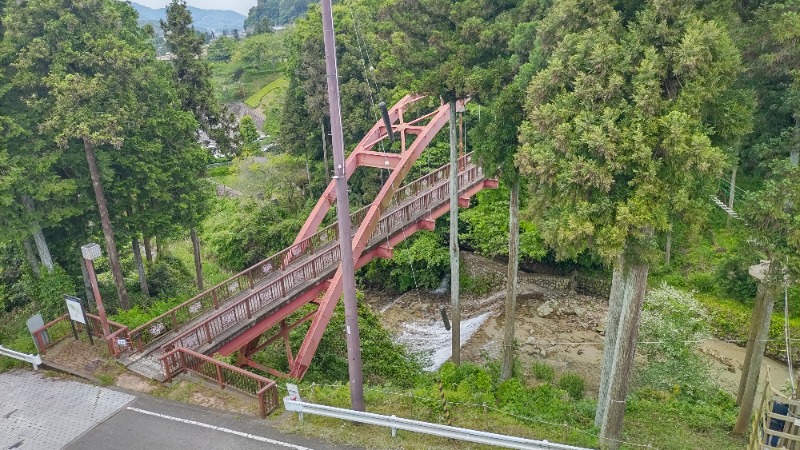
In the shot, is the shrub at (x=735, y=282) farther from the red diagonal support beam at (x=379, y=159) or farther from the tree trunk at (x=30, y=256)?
the tree trunk at (x=30, y=256)

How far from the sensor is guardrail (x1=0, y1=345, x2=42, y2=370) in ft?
40.4

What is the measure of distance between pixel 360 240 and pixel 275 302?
326 cm

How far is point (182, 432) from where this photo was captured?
32.4 feet

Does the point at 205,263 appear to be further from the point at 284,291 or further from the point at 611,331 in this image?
the point at 611,331

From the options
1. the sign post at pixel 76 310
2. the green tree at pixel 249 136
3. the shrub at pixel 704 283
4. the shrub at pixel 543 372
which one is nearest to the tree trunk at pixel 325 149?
the shrub at pixel 543 372

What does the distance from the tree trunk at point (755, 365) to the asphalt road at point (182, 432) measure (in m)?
10.2

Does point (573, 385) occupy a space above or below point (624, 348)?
below

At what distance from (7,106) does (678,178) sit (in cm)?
1635

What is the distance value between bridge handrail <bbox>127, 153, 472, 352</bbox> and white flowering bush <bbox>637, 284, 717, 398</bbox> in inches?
384

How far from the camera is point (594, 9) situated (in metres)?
9.50

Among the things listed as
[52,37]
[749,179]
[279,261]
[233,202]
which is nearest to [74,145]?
[52,37]

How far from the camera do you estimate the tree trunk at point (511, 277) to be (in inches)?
571

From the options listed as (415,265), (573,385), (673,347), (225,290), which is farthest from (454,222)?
(415,265)

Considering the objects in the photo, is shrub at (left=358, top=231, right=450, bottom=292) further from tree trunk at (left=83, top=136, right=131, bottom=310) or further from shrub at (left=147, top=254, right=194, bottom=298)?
tree trunk at (left=83, top=136, right=131, bottom=310)
